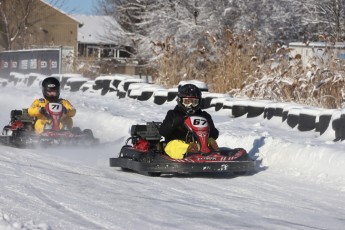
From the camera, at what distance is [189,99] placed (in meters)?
9.70

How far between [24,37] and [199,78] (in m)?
25.8

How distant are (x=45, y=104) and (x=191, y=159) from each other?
13.7 feet

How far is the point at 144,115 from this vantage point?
15.7 meters

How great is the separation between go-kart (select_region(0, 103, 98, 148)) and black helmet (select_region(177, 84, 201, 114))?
8.79 ft

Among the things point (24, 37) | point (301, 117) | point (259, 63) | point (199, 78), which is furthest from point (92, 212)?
point (24, 37)

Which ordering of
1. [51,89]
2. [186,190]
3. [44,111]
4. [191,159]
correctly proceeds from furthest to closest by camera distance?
[51,89], [44,111], [191,159], [186,190]

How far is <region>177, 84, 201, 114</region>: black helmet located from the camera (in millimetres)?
9688

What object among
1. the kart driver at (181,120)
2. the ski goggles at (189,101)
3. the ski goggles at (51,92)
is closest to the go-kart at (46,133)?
the ski goggles at (51,92)

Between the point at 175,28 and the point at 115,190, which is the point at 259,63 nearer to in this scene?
the point at 115,190

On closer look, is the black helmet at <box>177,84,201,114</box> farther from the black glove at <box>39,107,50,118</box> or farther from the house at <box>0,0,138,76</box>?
the house at <box>0,0,138,76</box>

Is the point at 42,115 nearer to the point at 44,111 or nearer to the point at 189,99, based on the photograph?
the point at 44,111

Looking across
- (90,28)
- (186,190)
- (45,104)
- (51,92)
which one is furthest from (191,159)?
(90,28)

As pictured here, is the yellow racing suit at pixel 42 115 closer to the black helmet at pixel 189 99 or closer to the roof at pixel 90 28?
the black helmet at pixel 189 99

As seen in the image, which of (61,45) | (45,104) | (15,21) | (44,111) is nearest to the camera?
(44,111)
